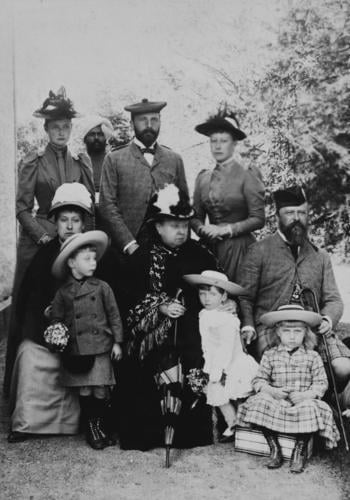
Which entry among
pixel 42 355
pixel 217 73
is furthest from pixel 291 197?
pixel 217 73

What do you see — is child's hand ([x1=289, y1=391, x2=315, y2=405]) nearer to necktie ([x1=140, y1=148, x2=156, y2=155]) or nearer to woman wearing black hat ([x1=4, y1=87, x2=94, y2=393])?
woman wearing black hat ([x1=4, y1=87, x2=94, y2=393])

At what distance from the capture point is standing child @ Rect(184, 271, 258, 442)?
4172 mm

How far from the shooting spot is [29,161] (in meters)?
5.09

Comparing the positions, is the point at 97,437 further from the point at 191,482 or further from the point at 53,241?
the point at 53,241

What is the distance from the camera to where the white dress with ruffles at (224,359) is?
4.16 meters

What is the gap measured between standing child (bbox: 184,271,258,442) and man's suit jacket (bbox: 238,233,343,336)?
30 cm

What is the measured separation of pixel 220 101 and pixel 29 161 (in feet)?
8.50

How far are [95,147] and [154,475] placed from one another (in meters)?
3.19

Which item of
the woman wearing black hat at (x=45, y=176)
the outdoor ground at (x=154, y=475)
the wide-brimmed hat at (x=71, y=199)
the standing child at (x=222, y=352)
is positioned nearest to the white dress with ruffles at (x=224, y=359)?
the standing child at (x=222, y=352)

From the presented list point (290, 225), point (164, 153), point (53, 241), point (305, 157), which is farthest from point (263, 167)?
point (53, 241)

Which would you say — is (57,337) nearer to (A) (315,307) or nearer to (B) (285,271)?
(B) (285,271)

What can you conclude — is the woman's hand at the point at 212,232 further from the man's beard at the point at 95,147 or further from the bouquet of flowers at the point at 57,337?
the man's beard at the point at 95,147

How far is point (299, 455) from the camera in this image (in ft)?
12.4

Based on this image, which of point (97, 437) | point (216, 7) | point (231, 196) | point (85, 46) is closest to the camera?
point (97, 437)
